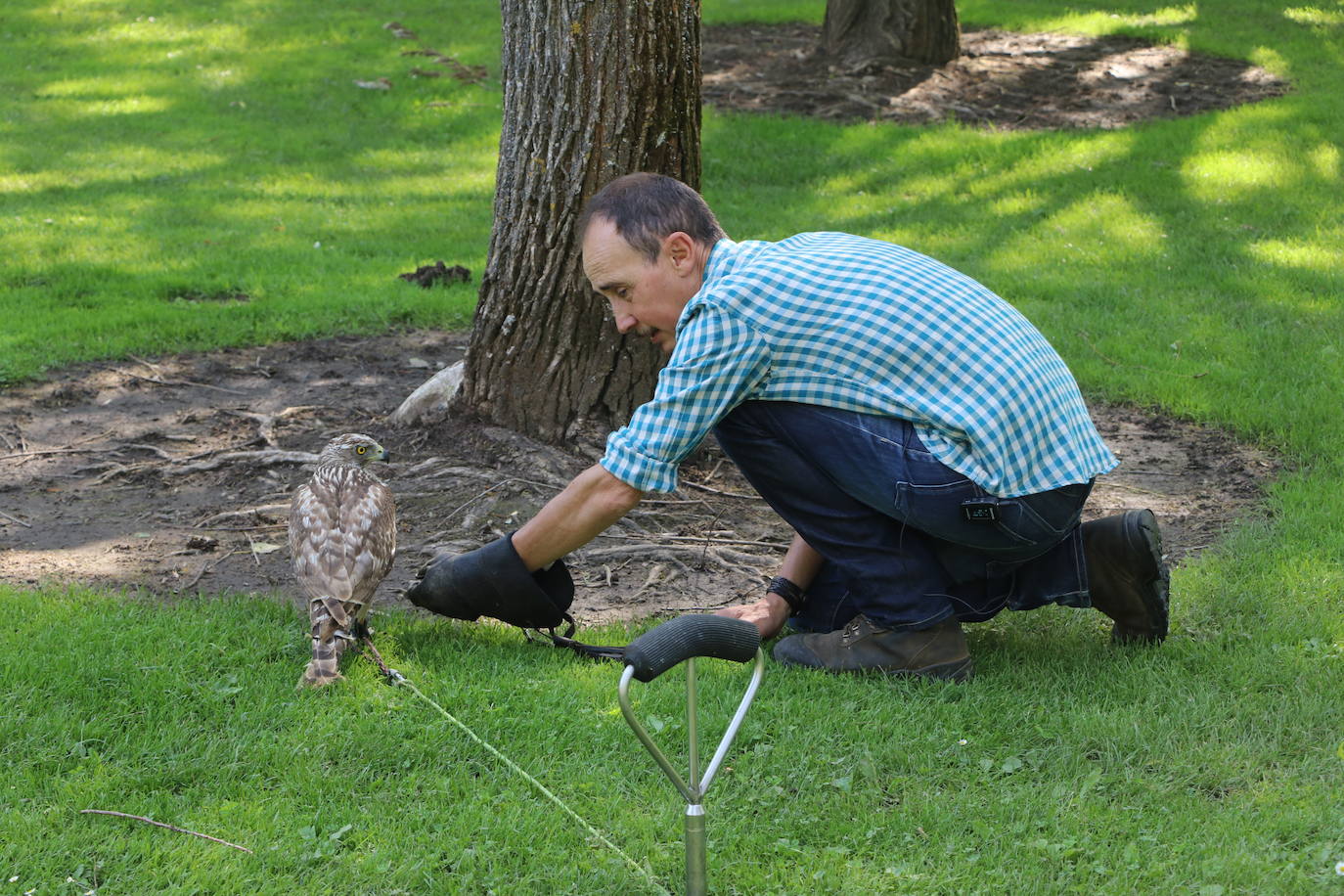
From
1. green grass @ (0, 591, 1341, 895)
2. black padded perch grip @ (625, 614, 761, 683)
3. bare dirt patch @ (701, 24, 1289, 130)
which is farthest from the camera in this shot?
bare dirt patch @ (701, 24, 1289, 130)

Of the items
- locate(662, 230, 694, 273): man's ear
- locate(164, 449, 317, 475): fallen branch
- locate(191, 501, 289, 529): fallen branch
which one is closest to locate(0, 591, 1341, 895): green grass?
locate(191, 501, 289, 529): fallen branch

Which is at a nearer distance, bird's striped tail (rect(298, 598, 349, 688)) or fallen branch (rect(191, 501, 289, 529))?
bird's striped tail (rect(298, 598, 349, 688))

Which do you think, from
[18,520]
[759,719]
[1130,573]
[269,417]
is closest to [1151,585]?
[1130,573]

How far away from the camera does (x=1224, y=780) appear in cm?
374

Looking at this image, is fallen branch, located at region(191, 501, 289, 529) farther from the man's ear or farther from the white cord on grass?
the man's ear

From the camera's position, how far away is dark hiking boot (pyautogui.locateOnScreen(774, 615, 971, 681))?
434 centimetres

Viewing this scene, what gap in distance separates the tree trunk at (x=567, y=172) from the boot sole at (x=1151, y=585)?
249 cm

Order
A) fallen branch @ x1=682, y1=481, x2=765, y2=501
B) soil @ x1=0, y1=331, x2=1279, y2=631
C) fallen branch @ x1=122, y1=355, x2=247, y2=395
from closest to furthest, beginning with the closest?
soil @ x1=0, y1=331, x2=1279, y2=631 → fallen branch @ x1=682, y1=481, x2=765, y2=501 → fallen branch @ x1=122, y1=355, x2=247, y2=395

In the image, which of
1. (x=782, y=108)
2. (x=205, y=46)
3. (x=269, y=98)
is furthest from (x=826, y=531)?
(x=205, y=46)

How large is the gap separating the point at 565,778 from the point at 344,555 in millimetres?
1204

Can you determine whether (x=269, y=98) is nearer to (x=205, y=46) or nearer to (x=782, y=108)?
(x=205, y=46)

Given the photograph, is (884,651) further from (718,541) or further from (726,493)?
(726,493)

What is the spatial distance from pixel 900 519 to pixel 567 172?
2.59 m

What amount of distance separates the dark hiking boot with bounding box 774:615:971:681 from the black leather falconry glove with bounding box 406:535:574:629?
0.84 metres
